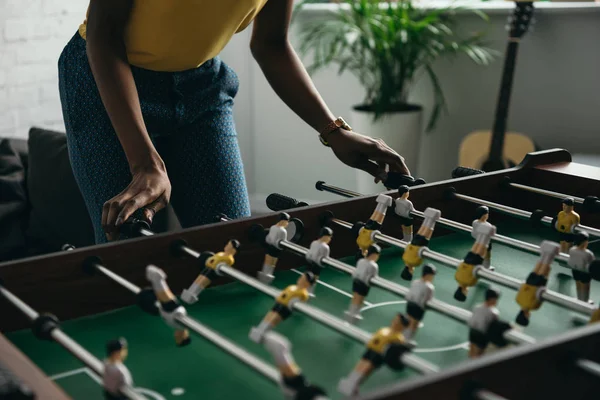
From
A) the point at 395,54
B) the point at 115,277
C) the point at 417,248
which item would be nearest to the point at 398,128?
the point at 395,54

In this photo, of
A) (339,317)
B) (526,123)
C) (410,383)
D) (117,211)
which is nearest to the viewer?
(410,383)

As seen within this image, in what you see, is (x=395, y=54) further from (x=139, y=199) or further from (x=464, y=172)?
(x=139, y=199)

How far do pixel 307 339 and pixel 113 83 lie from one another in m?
0.75

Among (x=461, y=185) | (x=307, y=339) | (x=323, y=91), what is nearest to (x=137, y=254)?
(x=307, y=339)

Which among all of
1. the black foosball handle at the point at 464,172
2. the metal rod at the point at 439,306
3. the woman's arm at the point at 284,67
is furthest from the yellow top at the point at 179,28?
the metal rod at the point at 439,306

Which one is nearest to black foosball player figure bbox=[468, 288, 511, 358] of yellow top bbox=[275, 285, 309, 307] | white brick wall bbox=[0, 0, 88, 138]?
yellow top bbox=[275, 285, 309, 307]

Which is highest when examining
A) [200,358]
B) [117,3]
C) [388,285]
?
[117,3]

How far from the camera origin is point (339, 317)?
1.28 meters

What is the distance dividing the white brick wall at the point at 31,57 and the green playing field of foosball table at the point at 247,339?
2616 mm

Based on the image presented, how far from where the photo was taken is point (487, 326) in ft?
3.34

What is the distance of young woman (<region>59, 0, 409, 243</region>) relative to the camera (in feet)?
5.65

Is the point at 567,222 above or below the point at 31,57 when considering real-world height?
below

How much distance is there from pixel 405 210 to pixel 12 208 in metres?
2.01

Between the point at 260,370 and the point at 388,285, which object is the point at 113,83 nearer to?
the point at 388,285
